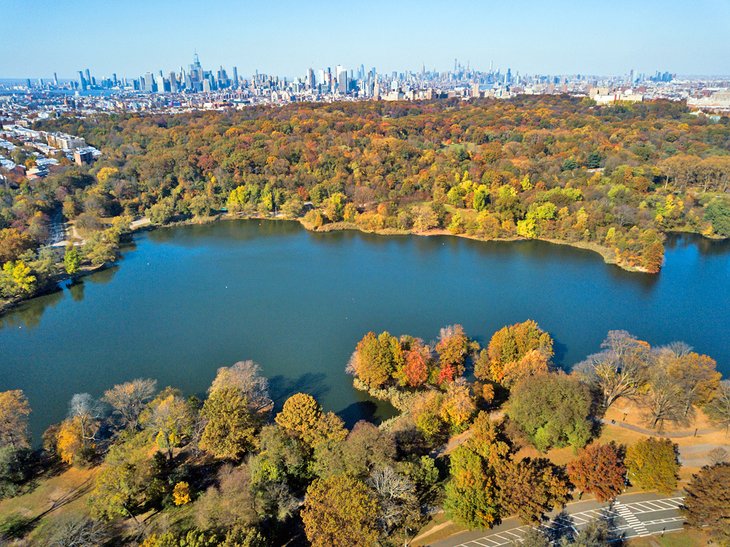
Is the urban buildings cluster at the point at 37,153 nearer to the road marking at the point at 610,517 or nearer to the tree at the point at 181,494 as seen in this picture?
the tree at the point at 181,494

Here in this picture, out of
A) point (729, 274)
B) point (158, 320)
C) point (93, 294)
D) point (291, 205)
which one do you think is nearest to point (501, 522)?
point (158, 320)

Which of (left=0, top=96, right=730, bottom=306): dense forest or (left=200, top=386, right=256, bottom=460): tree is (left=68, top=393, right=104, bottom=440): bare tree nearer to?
(left=200, top=386, right=256, bottom=460): tree

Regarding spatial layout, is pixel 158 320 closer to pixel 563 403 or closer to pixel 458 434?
pixel 458 434

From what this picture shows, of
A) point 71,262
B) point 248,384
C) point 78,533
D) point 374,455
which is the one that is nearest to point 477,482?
point 374,455

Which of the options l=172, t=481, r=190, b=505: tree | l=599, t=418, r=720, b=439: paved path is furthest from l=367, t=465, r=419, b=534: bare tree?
l=599, t=418, r=720, b=439: paved path

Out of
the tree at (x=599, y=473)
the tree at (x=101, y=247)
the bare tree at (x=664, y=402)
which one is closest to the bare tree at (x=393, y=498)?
the tree at (x=599, y=473)

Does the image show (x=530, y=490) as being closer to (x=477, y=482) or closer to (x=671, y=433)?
(x=477, y=482)
